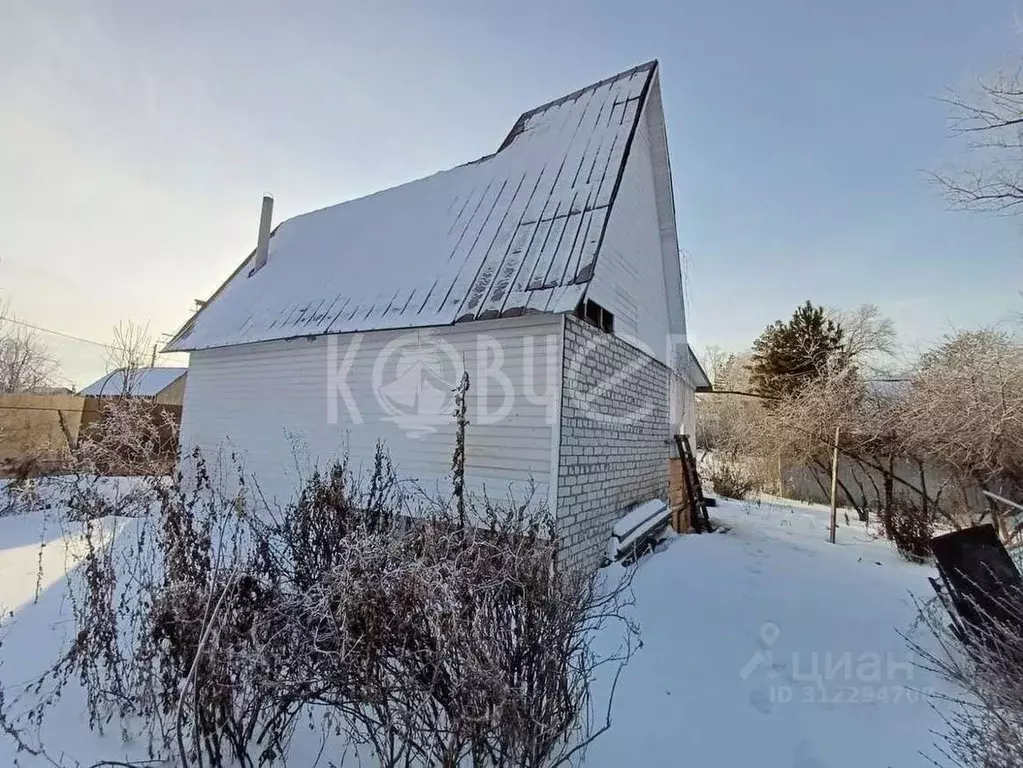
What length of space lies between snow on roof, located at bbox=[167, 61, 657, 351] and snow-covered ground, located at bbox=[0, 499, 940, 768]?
11.1 ft

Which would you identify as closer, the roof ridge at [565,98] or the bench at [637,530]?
the bench at [637,530]

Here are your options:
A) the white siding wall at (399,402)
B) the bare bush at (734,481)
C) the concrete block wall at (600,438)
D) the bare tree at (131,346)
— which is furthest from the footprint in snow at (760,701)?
the bare tree at (131,346)

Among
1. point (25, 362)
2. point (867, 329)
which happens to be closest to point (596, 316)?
point (867, 329)

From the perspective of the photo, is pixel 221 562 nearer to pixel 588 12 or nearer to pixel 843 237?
pixel 588 12

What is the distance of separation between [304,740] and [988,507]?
955 centimetres

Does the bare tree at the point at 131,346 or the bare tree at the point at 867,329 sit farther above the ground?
the bare tree at the point at 867,329

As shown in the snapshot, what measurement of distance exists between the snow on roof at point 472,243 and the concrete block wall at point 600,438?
0.95 meters

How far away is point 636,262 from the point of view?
7.57 meters

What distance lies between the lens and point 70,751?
2.39 metres

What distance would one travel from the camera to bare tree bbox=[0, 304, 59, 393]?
20.7 meters

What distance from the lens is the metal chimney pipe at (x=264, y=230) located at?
36.3 feet

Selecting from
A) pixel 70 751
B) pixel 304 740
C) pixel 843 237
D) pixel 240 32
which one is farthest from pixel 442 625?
pixel 843 237

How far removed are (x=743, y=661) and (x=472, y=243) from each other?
5653mm

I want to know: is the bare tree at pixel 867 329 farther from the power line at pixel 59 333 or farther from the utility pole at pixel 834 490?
the power line at pixel 59 333
